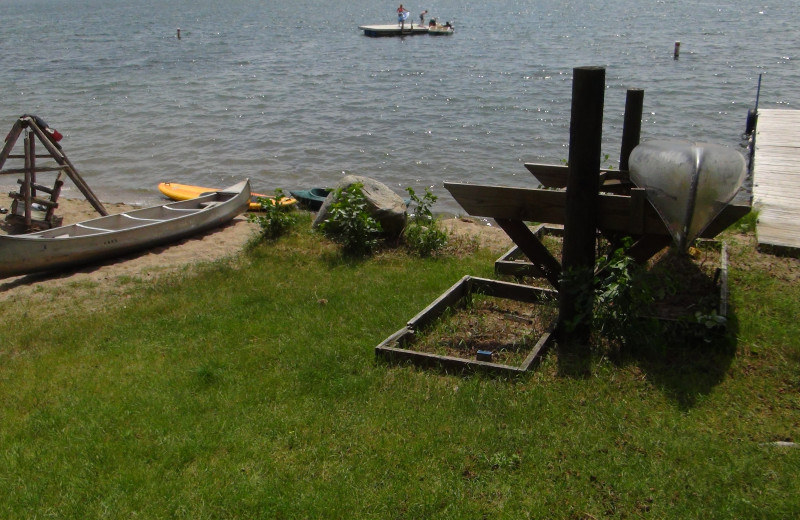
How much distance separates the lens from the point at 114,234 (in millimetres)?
11023

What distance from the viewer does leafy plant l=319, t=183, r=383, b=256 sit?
380 inches

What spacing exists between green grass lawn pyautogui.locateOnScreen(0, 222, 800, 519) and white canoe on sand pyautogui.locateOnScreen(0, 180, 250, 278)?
3.06 metres

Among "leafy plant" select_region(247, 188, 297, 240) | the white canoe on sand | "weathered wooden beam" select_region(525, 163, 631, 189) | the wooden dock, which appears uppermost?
"weathered wooden beam" select_region(525, 163, 631, 189)

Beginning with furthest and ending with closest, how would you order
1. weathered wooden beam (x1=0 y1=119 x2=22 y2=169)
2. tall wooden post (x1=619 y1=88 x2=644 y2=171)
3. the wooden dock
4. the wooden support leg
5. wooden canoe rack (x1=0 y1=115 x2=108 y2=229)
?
wooden canoe rack (x1=0 y1=115 x2=108 y2=229)
weathered wooden beam (x1=0 y1=119 x2=22 y2=169)
the wooden dock
tall wooden post (x1=619 y1=88 x2=644 y2=171)
the wooden support leg

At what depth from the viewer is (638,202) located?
19.7 feet

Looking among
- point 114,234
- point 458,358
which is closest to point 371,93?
point 114,234

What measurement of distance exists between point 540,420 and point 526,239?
2.03 meters

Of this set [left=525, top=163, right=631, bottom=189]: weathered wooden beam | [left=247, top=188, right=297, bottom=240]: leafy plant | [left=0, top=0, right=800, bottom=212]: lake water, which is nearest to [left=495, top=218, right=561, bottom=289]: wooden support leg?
[left=525, top=163, right=631, bottom=189]: weathered wooden beam

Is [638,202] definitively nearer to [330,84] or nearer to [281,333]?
[281,333]

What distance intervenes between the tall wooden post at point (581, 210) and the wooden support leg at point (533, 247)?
41 cm

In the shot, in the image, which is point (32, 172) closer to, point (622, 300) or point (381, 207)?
point (381, 207)

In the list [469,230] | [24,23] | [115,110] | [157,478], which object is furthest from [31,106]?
[24,23]

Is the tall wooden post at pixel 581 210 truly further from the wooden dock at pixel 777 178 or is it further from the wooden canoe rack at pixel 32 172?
the wooden canoe rack at pixel 32 172

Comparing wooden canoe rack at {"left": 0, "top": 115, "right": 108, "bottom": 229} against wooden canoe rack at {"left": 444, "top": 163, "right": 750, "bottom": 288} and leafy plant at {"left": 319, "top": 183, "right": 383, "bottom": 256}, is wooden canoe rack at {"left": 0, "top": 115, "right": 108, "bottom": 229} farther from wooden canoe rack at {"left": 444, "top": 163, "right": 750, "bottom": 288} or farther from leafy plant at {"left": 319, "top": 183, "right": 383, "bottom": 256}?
wooden canoe rack at {"left": 444, "top": 163, "right": 750, "bottom": 288}
